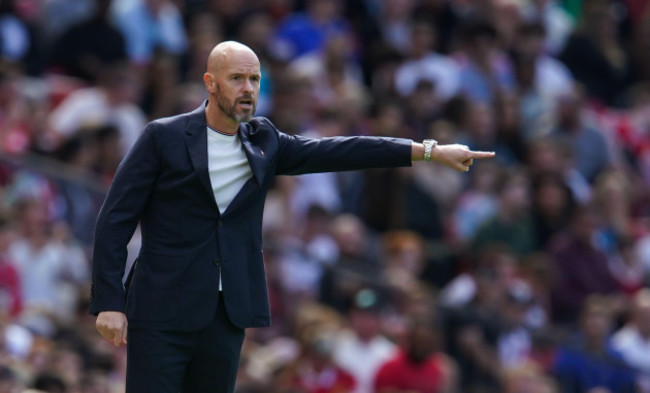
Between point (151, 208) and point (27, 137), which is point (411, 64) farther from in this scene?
point (151, 208)

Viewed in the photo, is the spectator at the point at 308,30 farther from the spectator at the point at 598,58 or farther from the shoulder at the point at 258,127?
the shoulder at the point at 258,127

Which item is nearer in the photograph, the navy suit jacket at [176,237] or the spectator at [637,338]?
the navy suit jacket at [176,237]

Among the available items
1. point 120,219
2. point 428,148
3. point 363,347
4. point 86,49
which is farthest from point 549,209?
point 120,219

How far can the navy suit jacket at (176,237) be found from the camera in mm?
6098

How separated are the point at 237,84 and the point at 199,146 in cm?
29

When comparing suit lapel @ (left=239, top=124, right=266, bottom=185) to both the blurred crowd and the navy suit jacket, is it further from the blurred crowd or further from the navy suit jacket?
the blurred crowd

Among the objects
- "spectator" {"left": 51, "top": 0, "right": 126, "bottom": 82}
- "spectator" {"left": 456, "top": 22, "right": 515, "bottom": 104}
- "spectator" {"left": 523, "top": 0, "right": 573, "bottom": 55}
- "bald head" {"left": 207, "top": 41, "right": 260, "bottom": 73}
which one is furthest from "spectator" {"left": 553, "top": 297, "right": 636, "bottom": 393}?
"bald head" {"left": 207, "top": 41, "right": 260, "bottom": 73}

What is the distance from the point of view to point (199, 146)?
20.4 ft

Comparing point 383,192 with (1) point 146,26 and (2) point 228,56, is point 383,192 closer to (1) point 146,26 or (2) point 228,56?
(1) point 146,26

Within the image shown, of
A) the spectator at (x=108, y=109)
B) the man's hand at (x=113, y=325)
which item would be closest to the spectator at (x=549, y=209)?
the spectator at (x=108, y=109)

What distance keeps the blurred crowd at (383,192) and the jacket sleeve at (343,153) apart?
2.91 meters

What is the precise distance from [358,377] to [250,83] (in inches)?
212

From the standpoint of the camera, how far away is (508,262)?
42.5 feet

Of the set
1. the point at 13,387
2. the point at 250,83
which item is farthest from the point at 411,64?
the point at 250,83
